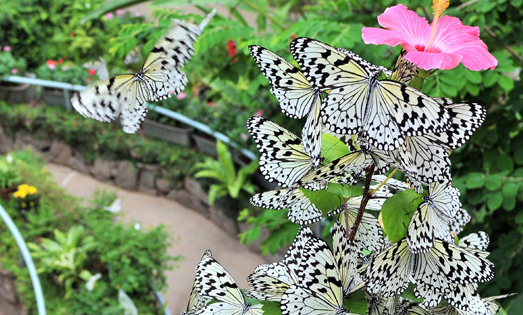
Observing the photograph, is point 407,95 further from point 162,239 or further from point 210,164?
point 210,164

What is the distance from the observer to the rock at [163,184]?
568 cm

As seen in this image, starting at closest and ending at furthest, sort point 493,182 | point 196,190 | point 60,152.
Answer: point 493,182 < point 196,190 < point 60,152

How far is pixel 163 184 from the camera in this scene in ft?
18.8

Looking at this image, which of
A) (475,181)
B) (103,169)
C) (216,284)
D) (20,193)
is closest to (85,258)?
(20,193)

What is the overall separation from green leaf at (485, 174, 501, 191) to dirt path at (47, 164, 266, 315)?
2394 millimetres

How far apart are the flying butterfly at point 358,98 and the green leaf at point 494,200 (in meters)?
1.67

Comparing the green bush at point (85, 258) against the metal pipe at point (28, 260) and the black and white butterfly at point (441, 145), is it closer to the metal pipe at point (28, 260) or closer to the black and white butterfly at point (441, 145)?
the metal pipe at point (28, 260)

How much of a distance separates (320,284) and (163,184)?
518cm

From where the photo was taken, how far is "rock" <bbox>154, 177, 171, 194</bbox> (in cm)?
568

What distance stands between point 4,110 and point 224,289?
6.55m

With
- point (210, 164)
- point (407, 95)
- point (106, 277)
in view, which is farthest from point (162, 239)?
point (407, 95)

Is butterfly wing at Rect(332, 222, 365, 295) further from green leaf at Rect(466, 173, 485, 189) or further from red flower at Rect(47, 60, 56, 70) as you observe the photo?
red flower at Rect(47, 60, 56, 70)

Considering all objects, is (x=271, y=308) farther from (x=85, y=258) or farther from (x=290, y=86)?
(x=85, y=258)

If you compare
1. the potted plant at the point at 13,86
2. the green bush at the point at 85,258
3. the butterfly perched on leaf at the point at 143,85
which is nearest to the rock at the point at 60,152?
the potted plant at the point at 13,86
